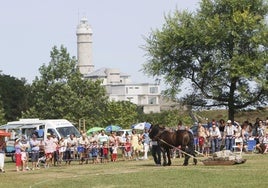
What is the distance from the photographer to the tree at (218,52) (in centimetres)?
4775

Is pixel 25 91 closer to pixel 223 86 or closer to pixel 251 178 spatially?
pixel 223 86

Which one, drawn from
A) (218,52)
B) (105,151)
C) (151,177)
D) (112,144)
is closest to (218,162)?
(151,177)

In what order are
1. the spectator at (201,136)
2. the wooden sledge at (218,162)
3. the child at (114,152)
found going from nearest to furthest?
the wooden sledge at (218,162)
the spectator at (201,136)
the child at (114,152)

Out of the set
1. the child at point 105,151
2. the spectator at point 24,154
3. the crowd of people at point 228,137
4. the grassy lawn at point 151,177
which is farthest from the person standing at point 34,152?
the crowd of people at point 228,137

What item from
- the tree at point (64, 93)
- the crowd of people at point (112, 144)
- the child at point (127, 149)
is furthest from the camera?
the tree at point (64, 93)

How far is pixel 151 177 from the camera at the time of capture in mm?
28469

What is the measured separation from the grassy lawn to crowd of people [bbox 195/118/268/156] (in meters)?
5.12

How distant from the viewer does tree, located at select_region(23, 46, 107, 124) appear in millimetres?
80750

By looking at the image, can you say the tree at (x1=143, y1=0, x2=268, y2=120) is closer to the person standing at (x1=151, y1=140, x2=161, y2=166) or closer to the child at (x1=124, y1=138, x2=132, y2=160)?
the child at (x1=124, y1=138, x2=132, y2=160)

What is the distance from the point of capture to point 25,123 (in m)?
50.1

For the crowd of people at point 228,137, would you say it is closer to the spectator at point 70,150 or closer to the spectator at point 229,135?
the spectator at point 229,135

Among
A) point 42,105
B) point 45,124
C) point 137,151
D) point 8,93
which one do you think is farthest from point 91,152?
point 8,93

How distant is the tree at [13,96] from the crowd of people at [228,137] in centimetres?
7144

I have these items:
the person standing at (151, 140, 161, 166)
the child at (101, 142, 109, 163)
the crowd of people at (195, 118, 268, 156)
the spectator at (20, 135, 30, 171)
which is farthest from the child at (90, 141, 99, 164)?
the person standing at (151, 140, 161, 166)
